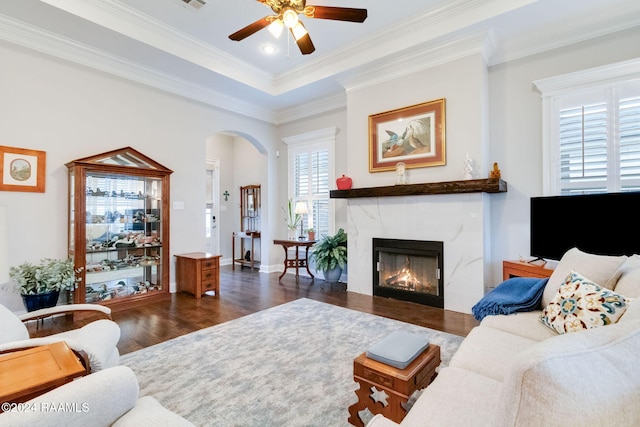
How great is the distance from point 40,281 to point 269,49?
397 centimetres

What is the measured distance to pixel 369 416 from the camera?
1810mm

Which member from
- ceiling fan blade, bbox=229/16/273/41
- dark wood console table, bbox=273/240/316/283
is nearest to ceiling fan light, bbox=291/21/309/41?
ceiling fan blade, bbox=229/16/273/41

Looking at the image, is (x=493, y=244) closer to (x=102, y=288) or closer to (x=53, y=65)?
(x=102, y=288)

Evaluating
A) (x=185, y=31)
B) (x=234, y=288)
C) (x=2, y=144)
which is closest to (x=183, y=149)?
(x=185, y=31)

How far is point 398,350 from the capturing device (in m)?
1.65

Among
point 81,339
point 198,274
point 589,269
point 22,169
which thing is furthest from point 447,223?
point 22,169

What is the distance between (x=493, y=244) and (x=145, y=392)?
402 cm

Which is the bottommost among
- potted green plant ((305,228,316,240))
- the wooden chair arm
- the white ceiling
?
the wooden chair arm

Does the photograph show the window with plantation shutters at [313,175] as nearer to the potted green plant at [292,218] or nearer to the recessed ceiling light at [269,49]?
the potted green plant at [292,218]

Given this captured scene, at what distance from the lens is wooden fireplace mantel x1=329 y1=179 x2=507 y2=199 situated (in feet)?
11.6

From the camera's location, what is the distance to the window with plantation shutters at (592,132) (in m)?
→ 3.18

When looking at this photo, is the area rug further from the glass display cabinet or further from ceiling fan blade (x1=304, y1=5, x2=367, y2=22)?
ceiling fan blade (x1=304, y1=5, x2=367, y2=22)

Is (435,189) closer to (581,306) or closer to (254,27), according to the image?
(581,306)

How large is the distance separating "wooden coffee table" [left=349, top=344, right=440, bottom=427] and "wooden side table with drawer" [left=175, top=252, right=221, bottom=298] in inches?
130
